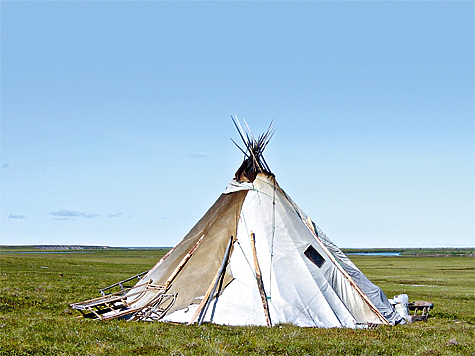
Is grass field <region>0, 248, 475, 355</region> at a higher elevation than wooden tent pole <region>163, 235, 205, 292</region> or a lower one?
lower

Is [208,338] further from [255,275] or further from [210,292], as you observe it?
[255,275]

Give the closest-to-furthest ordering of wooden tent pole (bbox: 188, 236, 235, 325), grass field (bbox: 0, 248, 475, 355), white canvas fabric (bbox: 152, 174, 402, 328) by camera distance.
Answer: grass field (bbox: 0, 248, 475, 355)
wooden tent pole (bbox: 188, 236, 235, 325)
white canvas fabric (bbox: 152, 174, 402, 328)

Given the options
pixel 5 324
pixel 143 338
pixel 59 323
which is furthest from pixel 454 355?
pixel 5 324

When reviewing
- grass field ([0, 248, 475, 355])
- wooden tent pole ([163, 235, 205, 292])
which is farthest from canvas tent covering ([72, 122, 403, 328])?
grass field ([0, 248, 475, 355])

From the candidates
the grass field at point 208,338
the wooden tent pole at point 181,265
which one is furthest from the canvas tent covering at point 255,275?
the grass field at point 208,338

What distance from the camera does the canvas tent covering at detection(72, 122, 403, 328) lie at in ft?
60.0

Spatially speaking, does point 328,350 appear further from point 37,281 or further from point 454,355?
point 37,281

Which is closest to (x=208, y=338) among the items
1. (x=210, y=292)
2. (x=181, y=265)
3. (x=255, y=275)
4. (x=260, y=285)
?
(x=210, y=292)

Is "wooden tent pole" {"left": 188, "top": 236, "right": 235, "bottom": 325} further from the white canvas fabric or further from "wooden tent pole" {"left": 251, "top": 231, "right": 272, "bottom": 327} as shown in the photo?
"wooden tent pole" {"left": 251, "top": 231, "right": 272, "bottom": 327}

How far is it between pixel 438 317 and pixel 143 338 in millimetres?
14739

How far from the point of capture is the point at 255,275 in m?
19.1

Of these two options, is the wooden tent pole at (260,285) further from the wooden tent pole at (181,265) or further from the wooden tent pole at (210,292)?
the wooden tent pole at (181,265)

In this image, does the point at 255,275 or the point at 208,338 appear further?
the point at 255,275

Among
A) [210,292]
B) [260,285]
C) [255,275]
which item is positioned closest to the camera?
[210,292]
